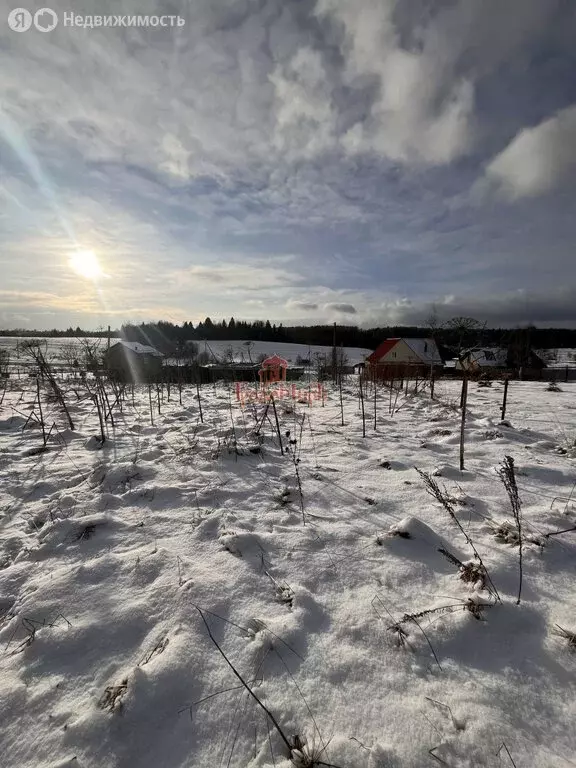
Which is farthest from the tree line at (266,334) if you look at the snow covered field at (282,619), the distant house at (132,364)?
the snow covered field at (282,619)

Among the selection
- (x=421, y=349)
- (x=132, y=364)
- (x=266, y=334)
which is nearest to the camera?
(x=132, y=364)

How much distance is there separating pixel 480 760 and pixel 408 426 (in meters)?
5.30

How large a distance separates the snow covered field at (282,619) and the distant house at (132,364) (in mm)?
6611

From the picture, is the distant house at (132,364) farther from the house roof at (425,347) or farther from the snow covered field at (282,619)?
the house roof at (425,347)

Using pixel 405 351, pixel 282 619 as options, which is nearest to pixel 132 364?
pixel 405 351

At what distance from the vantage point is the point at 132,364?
86.2ft

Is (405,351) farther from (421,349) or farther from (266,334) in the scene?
(266,334)

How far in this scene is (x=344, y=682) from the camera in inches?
61.5

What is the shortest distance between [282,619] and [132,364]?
2769 cm

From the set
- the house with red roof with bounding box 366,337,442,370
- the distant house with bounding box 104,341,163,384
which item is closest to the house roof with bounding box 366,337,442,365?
the house with red roof with bounding box 366,337,442,370

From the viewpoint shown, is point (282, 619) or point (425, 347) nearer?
point (282, 619)

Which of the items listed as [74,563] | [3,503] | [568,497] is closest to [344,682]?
[74,563]

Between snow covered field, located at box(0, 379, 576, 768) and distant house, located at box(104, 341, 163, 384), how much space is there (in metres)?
6.61

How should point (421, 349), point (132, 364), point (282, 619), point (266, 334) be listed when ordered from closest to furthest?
point (282, 619) < point (132, 364) < point (421, 349) < point (266, 334)
